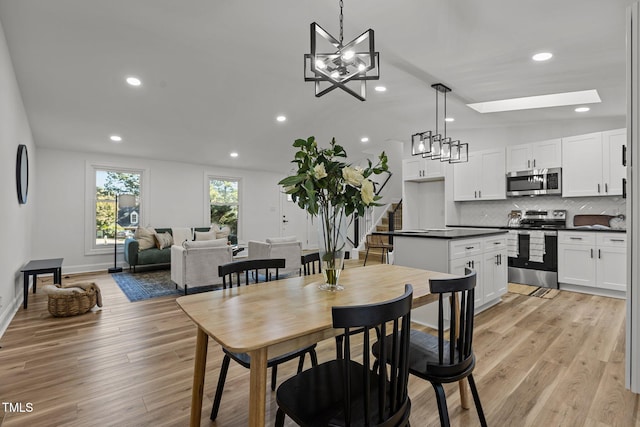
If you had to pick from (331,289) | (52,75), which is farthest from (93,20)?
(331,289)

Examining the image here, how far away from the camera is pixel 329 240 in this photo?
1629mm

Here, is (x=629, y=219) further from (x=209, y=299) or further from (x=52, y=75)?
(x=52, y=75)

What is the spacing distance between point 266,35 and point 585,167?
4658 millimetres

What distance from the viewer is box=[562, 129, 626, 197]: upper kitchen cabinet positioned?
4.26 m

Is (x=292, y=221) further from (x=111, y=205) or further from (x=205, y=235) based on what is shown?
(x=111, y=205)

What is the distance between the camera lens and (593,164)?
4441 millimetres

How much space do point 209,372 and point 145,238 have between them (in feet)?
15.5

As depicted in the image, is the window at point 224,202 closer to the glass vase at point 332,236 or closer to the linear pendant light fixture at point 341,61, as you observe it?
the linear pendant light fixture at point 341,61

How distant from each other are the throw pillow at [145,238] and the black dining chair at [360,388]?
18.8 ft

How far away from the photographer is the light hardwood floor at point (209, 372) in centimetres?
179

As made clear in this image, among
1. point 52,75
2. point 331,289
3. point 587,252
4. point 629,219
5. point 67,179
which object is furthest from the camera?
point 67,179

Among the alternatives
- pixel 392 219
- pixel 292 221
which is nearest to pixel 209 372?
pixel 392 219

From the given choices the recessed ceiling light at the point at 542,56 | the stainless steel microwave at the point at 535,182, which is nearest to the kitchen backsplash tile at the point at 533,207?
the stainless steel microwave at the point at 535,182

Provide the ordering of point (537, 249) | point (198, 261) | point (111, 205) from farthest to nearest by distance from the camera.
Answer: point (111, 205) → point (537, 249) → point (198, 261)
